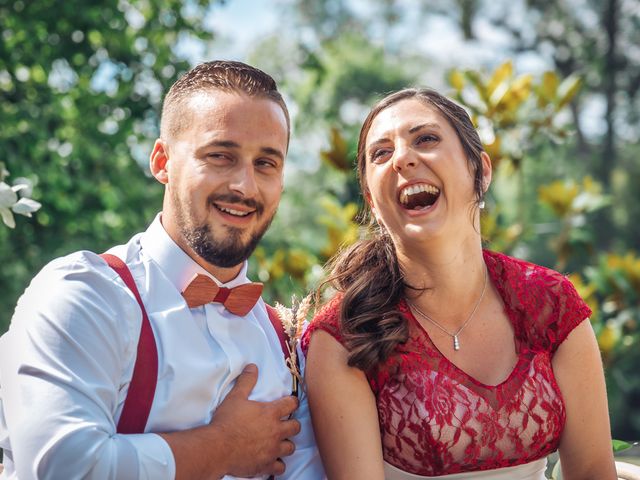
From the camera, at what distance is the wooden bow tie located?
200 centimetres

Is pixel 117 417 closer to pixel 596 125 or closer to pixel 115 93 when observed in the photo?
pixel 115 93

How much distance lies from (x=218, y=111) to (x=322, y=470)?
1.08 meters

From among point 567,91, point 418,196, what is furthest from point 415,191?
point 567,91

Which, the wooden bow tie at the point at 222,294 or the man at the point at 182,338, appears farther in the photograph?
the wooden bow tie at the point at 222,294

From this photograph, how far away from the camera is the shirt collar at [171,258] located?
2.04 metres

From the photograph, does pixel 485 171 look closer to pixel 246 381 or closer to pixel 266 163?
→ pixel 266 163

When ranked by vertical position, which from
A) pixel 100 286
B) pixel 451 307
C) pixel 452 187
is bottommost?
pixel 451 307

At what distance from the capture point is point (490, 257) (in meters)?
2.64

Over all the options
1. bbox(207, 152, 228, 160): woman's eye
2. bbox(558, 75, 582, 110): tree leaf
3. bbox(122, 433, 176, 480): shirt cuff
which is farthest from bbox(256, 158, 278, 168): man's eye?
bbox(558, 75, 582, 110): tree leaf

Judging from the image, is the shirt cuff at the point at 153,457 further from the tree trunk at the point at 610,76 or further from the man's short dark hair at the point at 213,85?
the tree trunk at the point at 610,76

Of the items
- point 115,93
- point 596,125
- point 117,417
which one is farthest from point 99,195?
point 596,125

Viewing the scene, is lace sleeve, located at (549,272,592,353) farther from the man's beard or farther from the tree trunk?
the tree trunk

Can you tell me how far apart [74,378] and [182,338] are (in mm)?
326

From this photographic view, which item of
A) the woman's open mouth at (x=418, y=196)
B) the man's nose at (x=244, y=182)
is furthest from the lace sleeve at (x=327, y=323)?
the man's nose at (x=244, y=182)
